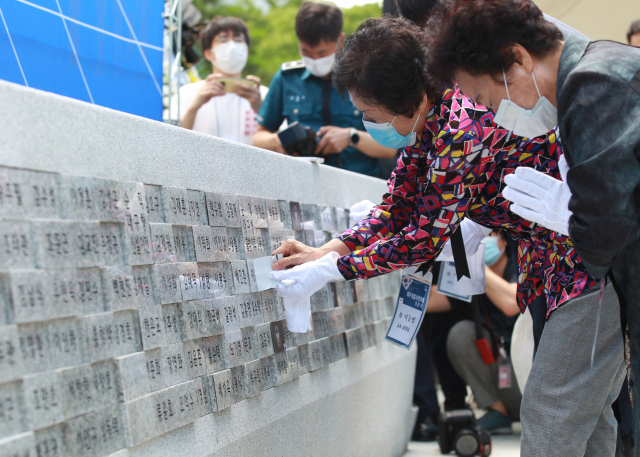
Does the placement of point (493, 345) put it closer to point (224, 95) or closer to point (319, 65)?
point (319, 65)

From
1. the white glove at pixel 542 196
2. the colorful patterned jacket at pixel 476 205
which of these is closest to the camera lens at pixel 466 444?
the colorful patterned jacket at pixel 476 205

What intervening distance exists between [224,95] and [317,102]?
49 centimetres

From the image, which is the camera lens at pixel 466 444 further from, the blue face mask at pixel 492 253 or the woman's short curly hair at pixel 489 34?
the woman's short curly hair at pixel 489 34

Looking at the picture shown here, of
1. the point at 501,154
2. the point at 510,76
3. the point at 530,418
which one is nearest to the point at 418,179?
the point at 501,154

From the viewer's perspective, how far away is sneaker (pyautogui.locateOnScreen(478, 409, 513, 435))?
346 cm

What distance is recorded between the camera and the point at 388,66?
1.76m

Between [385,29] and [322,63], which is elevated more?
[322,63]

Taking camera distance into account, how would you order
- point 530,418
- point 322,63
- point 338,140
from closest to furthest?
point 530,418, point 338,140, point 322,63

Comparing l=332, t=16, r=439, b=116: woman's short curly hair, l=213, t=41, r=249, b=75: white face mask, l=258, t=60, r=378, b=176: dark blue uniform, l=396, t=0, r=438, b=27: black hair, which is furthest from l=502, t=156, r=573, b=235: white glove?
l=213, t=41, r=249, b=75: white face mask

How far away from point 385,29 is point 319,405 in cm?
126

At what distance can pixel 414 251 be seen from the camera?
1.75 metres

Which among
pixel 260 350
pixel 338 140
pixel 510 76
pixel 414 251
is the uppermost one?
pixel 338 140

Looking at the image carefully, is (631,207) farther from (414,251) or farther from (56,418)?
(56,418)

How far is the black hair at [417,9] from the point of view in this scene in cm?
223
